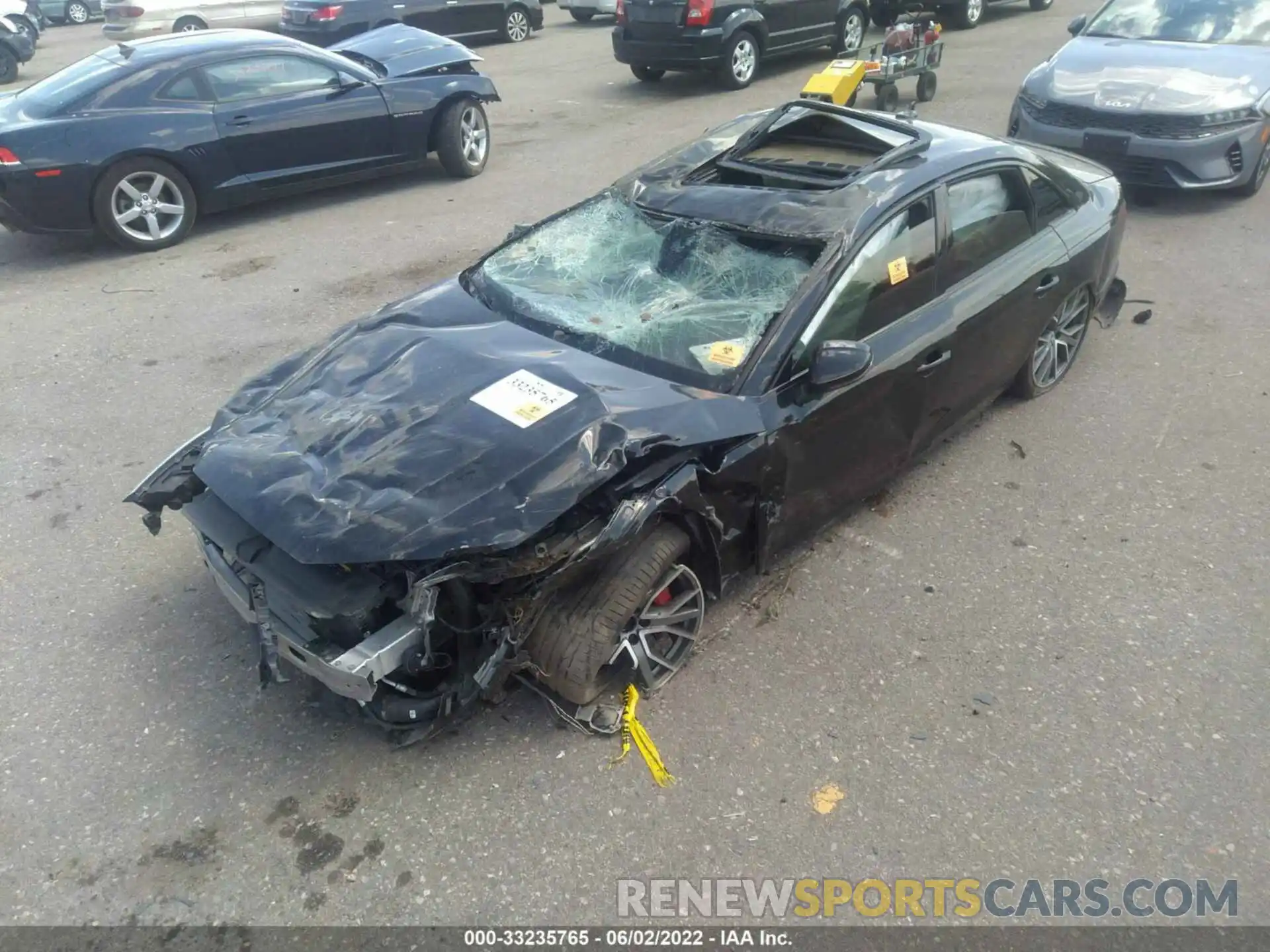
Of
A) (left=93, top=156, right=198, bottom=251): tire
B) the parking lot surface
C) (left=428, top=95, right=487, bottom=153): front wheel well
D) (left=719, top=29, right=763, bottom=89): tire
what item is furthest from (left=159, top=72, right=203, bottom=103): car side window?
(left=719, top=29, right=763, bottom=89): tire

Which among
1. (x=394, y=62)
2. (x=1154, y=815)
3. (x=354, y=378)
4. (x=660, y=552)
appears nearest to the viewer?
(x=1154, y=815)

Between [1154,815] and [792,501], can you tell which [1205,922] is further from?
[792,501]

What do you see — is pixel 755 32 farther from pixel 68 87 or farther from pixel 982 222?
pixel 982 222

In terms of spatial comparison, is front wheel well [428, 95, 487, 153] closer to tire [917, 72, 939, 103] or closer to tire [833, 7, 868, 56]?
tire [917, 72, 939, 103]

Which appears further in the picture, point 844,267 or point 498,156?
point 498,156

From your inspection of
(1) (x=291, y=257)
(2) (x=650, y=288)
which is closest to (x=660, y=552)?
(2) (x=650, y=288)

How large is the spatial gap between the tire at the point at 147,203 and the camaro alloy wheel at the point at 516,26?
9.90 m

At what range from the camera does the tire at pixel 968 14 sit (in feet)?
48.8

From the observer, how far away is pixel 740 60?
11.8 metres

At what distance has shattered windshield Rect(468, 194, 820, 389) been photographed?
136 inches

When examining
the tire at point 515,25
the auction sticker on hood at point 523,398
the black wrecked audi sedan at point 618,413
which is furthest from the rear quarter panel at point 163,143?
the tire at point 515,25

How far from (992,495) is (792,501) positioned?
141 centimetres

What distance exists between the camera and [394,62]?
8586 mm

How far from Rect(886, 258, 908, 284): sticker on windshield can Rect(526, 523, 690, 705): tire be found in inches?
60.8
